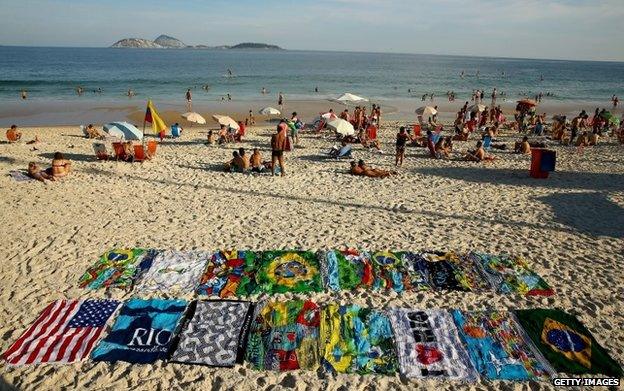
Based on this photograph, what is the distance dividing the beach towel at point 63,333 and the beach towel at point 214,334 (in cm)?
112

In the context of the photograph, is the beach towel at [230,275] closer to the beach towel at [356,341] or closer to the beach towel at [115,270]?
the beach towel at [115,270]

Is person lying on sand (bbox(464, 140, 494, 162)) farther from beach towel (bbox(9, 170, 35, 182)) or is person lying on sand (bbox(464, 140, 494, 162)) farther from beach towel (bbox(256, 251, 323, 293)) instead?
beach towel (bbox(9, 170, 35, 182))

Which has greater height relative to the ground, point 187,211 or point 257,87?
point 257,87

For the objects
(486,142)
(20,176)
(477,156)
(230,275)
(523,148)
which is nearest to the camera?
(230,275)

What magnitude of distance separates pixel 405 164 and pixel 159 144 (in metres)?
9.87

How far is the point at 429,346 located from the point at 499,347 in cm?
88

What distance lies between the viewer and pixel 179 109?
1150 inches

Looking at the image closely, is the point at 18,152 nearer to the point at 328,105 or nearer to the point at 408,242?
the point at 408,242

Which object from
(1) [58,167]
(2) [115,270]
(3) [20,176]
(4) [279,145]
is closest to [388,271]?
(2) [115,270]

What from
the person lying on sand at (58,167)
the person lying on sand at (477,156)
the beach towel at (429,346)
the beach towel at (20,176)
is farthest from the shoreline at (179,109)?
the beach towel at (429,346)

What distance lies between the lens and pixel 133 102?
3195 centimetres

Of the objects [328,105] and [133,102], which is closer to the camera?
[133,102]

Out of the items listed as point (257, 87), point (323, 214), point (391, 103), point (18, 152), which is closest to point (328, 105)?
point (391, 103)

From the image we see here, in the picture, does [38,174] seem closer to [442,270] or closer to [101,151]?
[101,151]
